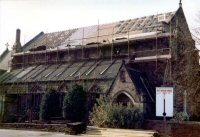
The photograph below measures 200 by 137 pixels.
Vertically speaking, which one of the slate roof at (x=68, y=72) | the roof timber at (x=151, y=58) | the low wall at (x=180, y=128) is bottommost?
the low wall at (x=180, y=128)

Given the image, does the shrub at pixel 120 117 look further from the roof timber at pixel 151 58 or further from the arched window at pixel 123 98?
the roof timber at pixel 151 58

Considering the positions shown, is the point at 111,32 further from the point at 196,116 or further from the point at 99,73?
the point at 196,116

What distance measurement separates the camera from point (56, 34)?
161 feet

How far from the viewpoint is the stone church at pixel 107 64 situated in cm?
3130

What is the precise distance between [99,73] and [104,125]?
7651 mm

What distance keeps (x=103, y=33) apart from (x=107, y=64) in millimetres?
7020

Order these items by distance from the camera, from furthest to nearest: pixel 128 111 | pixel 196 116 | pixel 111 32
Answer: pixel 111 32
pixel 196 116
pixel 128 111

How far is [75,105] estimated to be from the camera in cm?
3133

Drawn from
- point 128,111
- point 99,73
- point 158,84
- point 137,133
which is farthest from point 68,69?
point 137,133

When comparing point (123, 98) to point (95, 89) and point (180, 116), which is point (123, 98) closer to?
point (95, 89)

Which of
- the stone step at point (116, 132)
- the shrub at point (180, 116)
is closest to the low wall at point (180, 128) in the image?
the stone step at point (116, 132)

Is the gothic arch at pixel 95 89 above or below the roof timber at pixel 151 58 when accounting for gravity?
below

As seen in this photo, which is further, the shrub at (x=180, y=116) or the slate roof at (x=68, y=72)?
the slate roof at (x=68, y=72)

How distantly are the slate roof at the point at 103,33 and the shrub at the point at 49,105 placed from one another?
8.46 meters
